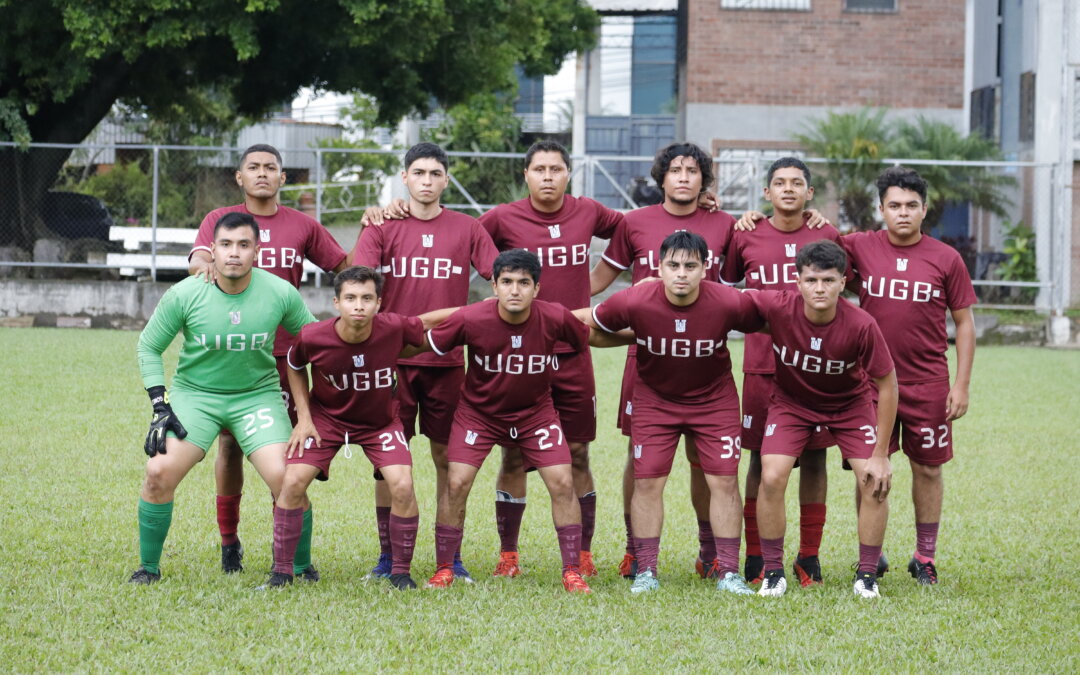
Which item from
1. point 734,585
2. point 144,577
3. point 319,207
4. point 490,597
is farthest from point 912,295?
point 319,207

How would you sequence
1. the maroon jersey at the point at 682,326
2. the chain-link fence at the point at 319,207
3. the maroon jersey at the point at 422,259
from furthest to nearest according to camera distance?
the chain-link fence at the point at 319,207 < the maroon jersey at the point at 422,259 < the maroon jersey at the point at 682,326

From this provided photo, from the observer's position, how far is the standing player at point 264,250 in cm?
653

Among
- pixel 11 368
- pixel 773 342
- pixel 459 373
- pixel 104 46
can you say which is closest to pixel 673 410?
pixel 773 342

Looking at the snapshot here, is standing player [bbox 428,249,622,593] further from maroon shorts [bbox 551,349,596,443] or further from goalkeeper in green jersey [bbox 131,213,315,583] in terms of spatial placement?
goalkeeper in green jersey [bbox 131,213,315,583]

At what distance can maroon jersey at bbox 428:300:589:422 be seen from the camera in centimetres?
617

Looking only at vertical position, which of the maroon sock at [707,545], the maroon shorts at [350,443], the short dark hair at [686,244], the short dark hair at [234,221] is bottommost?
the maroon sock at [707,545]

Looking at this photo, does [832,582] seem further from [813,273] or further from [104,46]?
[104,46]

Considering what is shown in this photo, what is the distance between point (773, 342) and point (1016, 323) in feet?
48.4

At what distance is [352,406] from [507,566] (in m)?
1.16

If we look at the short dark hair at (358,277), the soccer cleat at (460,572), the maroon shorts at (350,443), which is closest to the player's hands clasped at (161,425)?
the maroon shorts at (350,443)

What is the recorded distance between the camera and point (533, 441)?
20.5 ft

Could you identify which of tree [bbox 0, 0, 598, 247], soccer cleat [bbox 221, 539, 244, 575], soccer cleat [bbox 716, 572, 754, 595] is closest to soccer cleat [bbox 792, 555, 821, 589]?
soccer cleat [bbox 716, 572, 754, 595]

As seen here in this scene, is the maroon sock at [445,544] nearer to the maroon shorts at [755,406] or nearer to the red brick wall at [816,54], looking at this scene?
the maroon shorts at [755,406]

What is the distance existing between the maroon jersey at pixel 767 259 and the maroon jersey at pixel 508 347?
3.02 ft
